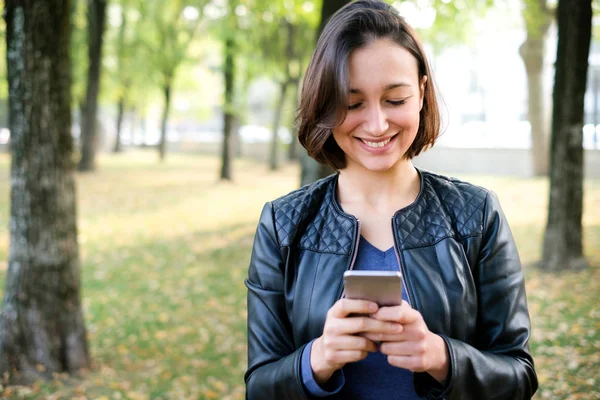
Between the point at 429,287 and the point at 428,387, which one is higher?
the point at 429,287

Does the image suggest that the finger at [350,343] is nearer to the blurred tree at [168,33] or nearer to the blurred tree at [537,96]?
the blurred tree at [537,96]

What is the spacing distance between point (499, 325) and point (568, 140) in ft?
25.2

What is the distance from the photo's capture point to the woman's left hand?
5.10 ft

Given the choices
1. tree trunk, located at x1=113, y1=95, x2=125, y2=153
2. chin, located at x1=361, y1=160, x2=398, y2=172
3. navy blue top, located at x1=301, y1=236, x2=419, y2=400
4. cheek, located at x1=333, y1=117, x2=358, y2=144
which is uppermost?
tree trunk, located at x1=113, y1=95, x2=125, y2=153

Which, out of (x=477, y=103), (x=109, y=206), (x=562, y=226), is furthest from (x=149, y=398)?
(x=477, y=103)

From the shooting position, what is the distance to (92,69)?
2445 centimetres

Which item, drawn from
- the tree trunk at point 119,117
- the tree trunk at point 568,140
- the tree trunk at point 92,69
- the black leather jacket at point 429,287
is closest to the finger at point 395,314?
the black leather jacket at point 429,287

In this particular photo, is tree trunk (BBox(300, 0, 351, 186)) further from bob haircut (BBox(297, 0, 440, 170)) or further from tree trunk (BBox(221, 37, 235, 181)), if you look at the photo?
tree trunk (BBox(221, 37, 235, 181))

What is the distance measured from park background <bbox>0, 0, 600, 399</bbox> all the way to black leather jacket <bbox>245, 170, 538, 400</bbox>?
431 millimetres

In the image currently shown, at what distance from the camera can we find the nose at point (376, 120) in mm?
1839

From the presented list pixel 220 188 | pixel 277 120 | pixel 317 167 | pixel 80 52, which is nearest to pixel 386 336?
pixel 317 167

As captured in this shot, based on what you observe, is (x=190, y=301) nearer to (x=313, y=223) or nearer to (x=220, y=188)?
(x=313, y=223)

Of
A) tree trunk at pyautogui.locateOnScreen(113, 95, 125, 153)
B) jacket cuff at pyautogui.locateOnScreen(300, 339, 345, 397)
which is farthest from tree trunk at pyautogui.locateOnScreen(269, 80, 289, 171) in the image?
jacket cuff at pyautogui.locateOnScreen(300, 339, 345, 397)

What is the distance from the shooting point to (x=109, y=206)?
17344 millimetres
